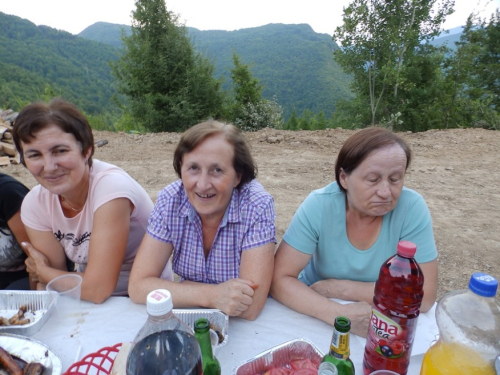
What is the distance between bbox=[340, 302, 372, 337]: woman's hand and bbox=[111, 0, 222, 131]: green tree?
14.0 meters

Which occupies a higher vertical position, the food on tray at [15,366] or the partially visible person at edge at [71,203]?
the partially visible person at edge at [71,203]

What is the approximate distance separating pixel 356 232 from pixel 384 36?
57.7 ft

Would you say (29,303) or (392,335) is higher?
(392,335)

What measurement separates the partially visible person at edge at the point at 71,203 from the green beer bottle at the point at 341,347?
1.19 meters

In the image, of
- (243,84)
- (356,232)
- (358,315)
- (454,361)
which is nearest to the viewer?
(454,361)

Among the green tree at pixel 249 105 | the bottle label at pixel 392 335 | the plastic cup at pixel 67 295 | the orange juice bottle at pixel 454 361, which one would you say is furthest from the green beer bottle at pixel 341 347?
the green tree at pixel 249 105

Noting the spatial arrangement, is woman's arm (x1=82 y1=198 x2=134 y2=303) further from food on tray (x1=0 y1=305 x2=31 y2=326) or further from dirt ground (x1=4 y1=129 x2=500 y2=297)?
dirt ground (x1=4 y1=129 x2=500 y2=297)

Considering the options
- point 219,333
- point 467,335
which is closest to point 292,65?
point 219,333

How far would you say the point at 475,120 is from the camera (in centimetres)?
1738

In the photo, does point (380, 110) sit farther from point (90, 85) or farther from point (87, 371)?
point (90, 85)

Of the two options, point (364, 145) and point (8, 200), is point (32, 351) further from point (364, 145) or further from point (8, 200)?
point (364, 145)

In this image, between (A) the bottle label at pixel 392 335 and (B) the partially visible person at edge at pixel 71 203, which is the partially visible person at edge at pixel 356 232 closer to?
(A) the bottle label at pixel 392 335

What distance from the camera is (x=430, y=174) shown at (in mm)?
7199

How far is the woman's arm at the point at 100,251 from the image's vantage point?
5.42 ft
